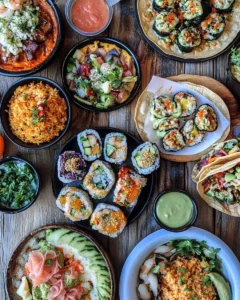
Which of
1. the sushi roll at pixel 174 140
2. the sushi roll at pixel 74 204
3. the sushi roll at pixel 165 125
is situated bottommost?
the sushi roll at pixel 74 204

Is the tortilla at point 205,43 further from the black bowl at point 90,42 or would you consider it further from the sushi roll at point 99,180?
the sushi roll at point 99,180

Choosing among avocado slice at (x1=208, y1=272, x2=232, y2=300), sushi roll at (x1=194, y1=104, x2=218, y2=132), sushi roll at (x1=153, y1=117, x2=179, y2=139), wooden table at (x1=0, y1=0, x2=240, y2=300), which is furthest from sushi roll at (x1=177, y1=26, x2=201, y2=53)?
avocado slice at (x1=208, y1=272, x2=232, y2=300)

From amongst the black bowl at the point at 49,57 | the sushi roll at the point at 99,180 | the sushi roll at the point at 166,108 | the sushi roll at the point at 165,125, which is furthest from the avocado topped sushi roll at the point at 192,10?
the sushi roll at the point at 99,180

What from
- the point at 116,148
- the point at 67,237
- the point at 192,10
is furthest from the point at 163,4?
the point at 67,237

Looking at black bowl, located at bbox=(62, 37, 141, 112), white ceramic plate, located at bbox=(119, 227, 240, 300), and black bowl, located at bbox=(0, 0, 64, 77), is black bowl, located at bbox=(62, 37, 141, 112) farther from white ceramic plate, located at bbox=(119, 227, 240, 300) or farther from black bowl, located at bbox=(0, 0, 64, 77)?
white ceramic plate, located at bbox=(119, 227, 240, 300)

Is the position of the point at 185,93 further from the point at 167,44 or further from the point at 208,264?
the point at 208,264

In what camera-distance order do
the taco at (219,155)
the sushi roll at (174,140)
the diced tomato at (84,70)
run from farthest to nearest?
the diced tomato at (84,70) → the sushi roll at (174,140) → the taco at (219,155)

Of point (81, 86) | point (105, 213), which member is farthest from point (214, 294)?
point (81, 86)
